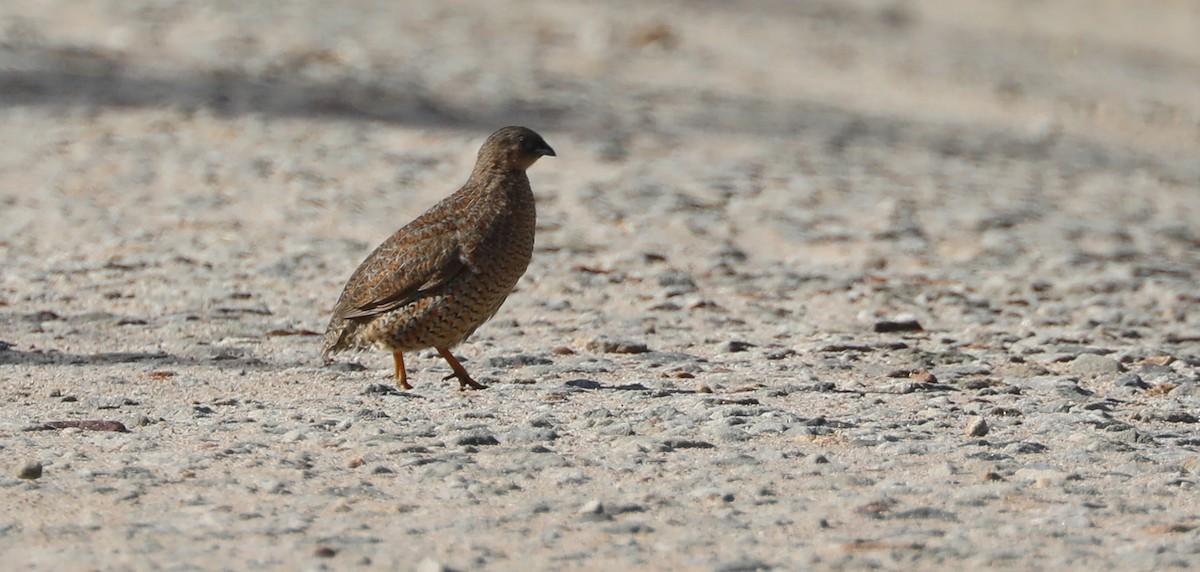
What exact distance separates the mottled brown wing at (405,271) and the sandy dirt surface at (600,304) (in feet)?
1.06

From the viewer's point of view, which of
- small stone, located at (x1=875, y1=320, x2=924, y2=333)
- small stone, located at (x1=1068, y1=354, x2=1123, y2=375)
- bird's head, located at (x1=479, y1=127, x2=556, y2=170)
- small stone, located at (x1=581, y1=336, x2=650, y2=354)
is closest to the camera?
small stone, located at (x1=1068, y1=354, x2=1123, y2=375)

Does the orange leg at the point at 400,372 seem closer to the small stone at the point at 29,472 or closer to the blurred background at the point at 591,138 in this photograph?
the small stone at the point at 29,472

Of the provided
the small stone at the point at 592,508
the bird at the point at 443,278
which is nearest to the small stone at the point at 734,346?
the bird at the point at 443,278

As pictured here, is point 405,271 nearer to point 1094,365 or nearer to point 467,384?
point 467,384

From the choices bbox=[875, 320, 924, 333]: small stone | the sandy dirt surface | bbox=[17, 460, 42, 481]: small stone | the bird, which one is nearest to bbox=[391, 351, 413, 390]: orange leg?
the bird

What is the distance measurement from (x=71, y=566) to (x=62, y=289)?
436 centimetres

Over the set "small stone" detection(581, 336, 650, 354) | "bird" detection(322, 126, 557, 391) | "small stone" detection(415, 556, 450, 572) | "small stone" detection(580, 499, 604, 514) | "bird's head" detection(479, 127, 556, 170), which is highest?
"bird's head" detection(479, 127, 556, 170)

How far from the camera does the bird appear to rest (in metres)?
6.80

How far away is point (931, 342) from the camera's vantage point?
26.0ft

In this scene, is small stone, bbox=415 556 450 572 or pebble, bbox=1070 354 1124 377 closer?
small stone, bbox=415 556 450 572

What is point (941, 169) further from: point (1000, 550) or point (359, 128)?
point (1000, 550)

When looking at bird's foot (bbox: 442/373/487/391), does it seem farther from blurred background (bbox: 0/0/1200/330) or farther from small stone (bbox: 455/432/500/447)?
blurred background (bbox: 0/0/1200/330)

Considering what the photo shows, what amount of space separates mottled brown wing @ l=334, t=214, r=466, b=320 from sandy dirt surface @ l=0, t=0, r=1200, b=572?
1.06ft

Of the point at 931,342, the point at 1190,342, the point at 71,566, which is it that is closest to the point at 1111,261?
the point at 1190,342
